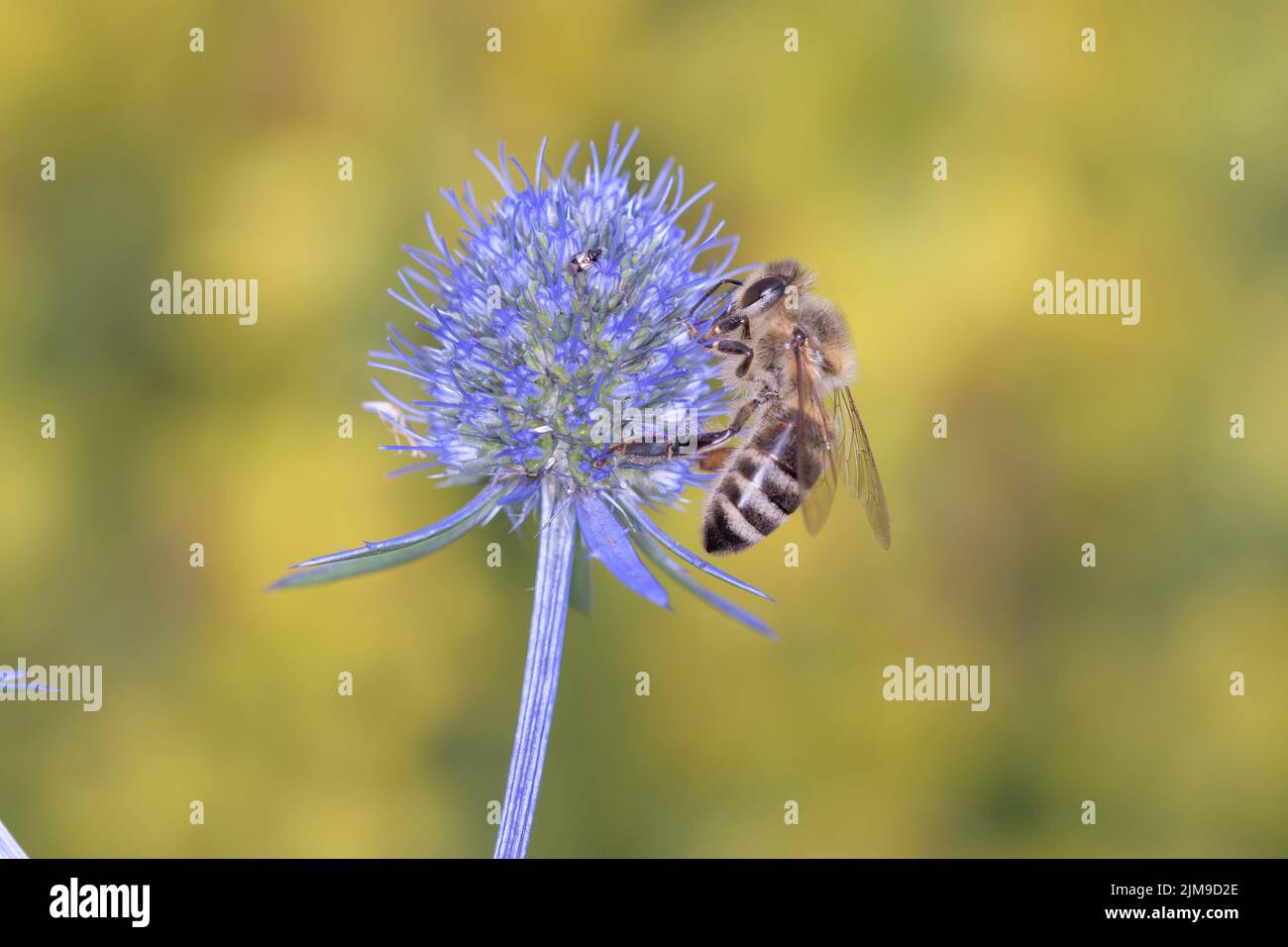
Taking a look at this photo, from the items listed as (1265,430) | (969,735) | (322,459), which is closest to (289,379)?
(322,459)

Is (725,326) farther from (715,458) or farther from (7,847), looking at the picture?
(7,847)

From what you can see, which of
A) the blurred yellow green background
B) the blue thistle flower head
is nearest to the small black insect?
the blue thistle flower head

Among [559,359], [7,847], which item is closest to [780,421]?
[559,359]

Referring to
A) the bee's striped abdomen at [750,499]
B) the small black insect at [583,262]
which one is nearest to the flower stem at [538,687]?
the bee's striped abdomen at [750,499]

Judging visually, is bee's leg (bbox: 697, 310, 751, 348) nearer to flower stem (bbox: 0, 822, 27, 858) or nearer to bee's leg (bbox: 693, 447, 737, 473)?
bee's leg (bbox: 693, 447, 737, 473)

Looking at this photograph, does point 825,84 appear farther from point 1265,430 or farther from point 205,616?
point 205,616

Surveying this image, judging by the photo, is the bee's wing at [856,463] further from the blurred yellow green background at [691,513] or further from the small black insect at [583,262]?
the blurred yellow green background at [691,513]
